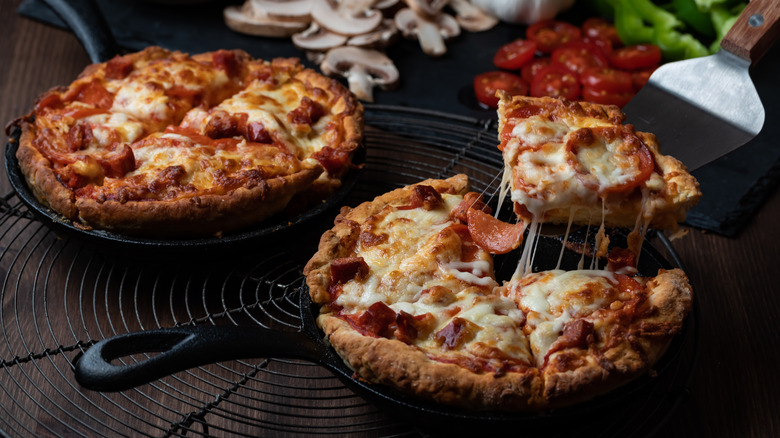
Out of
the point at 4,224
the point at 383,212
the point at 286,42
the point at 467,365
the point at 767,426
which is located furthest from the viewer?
the point at 286,42

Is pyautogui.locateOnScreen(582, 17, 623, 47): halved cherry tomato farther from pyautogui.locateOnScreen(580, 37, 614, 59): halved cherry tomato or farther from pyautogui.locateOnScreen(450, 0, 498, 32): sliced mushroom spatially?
pyautogui.locateOnScreen(450, 0, 498, 32): sliced mushroom

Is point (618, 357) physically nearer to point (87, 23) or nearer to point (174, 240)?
point (174, 240)

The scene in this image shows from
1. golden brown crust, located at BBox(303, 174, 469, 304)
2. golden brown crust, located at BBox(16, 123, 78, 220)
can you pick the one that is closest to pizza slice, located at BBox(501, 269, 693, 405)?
golden brown crust, located at BBox(303, 174, 469, 304)

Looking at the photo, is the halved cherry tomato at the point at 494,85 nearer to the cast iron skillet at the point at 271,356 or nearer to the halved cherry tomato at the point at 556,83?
the halved cherry tomato at the point at 556,83

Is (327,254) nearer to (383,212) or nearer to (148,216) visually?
(383,212)

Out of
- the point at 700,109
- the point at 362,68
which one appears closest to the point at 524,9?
the point at 362,68

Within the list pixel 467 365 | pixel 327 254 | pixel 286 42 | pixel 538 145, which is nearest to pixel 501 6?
pixel 286 42

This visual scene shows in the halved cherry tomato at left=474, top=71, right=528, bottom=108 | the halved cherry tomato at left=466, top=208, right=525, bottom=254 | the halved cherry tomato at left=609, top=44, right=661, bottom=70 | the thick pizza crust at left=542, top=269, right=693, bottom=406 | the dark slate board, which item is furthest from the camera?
→ the halved cherry tomato at left=609, top=44, right=661, bottom=70
